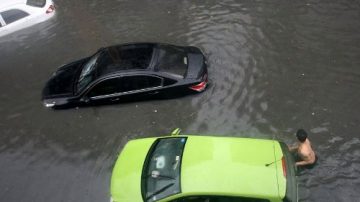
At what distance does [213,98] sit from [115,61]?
2944 millimetres

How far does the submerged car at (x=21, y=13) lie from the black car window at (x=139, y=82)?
664 centimetres

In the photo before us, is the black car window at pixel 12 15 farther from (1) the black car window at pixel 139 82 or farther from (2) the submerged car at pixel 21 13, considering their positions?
(1) the black car window at pixel 139 82

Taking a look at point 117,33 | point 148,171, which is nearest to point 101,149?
point 148,171

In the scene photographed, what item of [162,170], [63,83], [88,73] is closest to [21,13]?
[63,83]

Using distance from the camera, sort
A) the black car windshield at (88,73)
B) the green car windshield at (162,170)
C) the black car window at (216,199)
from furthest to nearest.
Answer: the black car windshield at (88,73) → the green car windshield at (162,170) → the black car window at (216,199)

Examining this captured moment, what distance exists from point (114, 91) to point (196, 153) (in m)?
4.35

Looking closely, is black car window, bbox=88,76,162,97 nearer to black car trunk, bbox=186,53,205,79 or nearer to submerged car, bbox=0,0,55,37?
black car trunk, bbox=186,53,205,79

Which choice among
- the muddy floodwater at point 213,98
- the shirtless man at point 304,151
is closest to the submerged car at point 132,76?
the muddy floodwater at point 213,98

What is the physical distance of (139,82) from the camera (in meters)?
10.9

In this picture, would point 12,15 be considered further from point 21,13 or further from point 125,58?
point 125,58

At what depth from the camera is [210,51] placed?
13227 mm

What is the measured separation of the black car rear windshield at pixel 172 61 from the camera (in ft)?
35.8

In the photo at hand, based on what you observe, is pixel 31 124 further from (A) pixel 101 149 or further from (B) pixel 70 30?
A: (B) pixel 70 30

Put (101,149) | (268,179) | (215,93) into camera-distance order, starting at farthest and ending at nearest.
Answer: (215,93) < (101,149) < (268,179)
